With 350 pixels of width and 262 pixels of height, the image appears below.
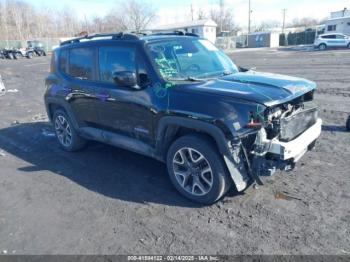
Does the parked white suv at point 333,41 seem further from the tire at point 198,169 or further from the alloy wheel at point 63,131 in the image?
the tire at point 198,169

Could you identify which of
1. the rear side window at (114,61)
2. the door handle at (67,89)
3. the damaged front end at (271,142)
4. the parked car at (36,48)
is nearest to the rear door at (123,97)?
the rear side window at (114,61)

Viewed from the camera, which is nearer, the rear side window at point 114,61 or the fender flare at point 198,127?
the fender flare at point 198,127

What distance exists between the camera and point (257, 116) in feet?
11.3

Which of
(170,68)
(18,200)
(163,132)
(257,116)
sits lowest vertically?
(18,200)

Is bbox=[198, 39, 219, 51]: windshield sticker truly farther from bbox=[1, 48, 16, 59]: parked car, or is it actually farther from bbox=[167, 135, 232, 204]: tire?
bbox=[1, 48, 16, 59]: parked car

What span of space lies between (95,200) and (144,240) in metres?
1.17

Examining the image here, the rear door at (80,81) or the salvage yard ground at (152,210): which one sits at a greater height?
the rear door at (80,81)

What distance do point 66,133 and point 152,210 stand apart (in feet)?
9.73

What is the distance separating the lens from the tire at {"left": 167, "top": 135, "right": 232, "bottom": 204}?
12.2ft

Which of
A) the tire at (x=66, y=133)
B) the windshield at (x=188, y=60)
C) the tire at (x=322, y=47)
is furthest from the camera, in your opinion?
the tire at (x=322, y=47)

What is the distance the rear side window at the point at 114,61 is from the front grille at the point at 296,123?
2090 millimetres

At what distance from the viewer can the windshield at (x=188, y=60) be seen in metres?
4.25

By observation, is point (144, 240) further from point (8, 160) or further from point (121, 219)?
point (8, 160)

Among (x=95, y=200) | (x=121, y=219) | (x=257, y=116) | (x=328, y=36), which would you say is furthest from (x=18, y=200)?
(x=328, y=36)
